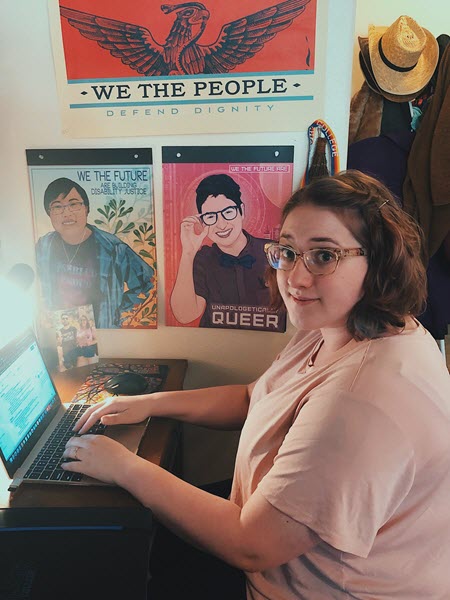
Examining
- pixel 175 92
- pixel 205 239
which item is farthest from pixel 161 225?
pixel 175 92

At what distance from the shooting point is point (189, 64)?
48.6 inches

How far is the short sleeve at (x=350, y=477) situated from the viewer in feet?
2.25

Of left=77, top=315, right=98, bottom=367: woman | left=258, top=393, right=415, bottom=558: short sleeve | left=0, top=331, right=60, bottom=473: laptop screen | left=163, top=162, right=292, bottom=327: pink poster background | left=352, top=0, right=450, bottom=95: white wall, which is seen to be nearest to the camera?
left=258, top=393, right=415, bottom=558: short sleeve

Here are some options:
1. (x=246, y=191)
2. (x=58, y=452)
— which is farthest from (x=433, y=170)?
(x=58, y=452)

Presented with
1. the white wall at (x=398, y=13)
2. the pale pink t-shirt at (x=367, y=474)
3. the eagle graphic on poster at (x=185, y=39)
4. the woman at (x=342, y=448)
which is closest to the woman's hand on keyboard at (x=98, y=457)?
the woman at (x=342, y=448)

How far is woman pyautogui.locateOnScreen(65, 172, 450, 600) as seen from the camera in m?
0.70

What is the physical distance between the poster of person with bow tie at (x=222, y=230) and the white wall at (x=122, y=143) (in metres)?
0.03

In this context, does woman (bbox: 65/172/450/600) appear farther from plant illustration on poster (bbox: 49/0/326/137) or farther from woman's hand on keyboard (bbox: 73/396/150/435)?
plant illustration on poster (bbox: 49/0/326/137)

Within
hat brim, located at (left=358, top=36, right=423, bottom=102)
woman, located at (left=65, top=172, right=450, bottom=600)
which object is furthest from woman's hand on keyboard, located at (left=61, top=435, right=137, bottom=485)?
hat brim, located at (left=358, top=36, right=423, bottom=102)

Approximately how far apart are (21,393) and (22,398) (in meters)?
0.01

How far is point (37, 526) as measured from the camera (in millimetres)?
730

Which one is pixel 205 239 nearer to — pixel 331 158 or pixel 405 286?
pixel 331 158

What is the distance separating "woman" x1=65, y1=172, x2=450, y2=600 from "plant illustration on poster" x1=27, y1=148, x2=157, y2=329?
1.94 ft

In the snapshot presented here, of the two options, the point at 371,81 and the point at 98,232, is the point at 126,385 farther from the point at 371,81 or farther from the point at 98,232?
the point at 371,81
